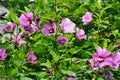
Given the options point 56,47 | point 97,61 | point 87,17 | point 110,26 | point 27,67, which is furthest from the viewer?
point 110,26

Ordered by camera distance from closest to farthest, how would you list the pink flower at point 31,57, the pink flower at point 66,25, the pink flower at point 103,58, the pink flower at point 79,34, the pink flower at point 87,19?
the pink flower at point 103,58 < the pink flower at point 66,25 < the pink flower at point 31,57 < the pink flower at point 79,34 < the pink flower at point 87,19

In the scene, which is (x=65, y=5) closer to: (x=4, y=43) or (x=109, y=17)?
(x=109, y=17)

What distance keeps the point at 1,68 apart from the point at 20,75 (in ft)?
0.45

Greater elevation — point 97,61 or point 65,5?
point 65,5

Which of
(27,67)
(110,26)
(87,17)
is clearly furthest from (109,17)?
(27,67)

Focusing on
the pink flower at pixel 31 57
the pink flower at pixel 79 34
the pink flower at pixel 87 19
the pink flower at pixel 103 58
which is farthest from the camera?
the pink flower at pixel 87 19

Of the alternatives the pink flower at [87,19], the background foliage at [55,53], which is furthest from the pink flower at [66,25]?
the pink flower at [87,19]

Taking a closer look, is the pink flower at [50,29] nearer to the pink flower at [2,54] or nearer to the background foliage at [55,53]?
the background foliage at [55,53]

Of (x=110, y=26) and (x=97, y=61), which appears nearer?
(x=97, y=61)

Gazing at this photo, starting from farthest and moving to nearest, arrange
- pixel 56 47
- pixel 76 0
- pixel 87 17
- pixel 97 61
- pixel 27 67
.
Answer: pixel 76 0, pixel 87 17, pixel 27 67, pixel 56 47, pixel 97 61

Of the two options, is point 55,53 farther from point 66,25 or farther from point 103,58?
point 103,58

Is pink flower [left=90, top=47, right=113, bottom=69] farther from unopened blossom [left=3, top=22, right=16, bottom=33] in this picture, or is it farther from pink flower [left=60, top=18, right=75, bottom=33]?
unopened blossom [left=3, top=22, right=16, bottom=33]

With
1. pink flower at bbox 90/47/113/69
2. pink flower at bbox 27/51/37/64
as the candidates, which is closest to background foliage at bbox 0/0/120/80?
pink flower at bbox 27/51/37/64

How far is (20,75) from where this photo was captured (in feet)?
8.31
